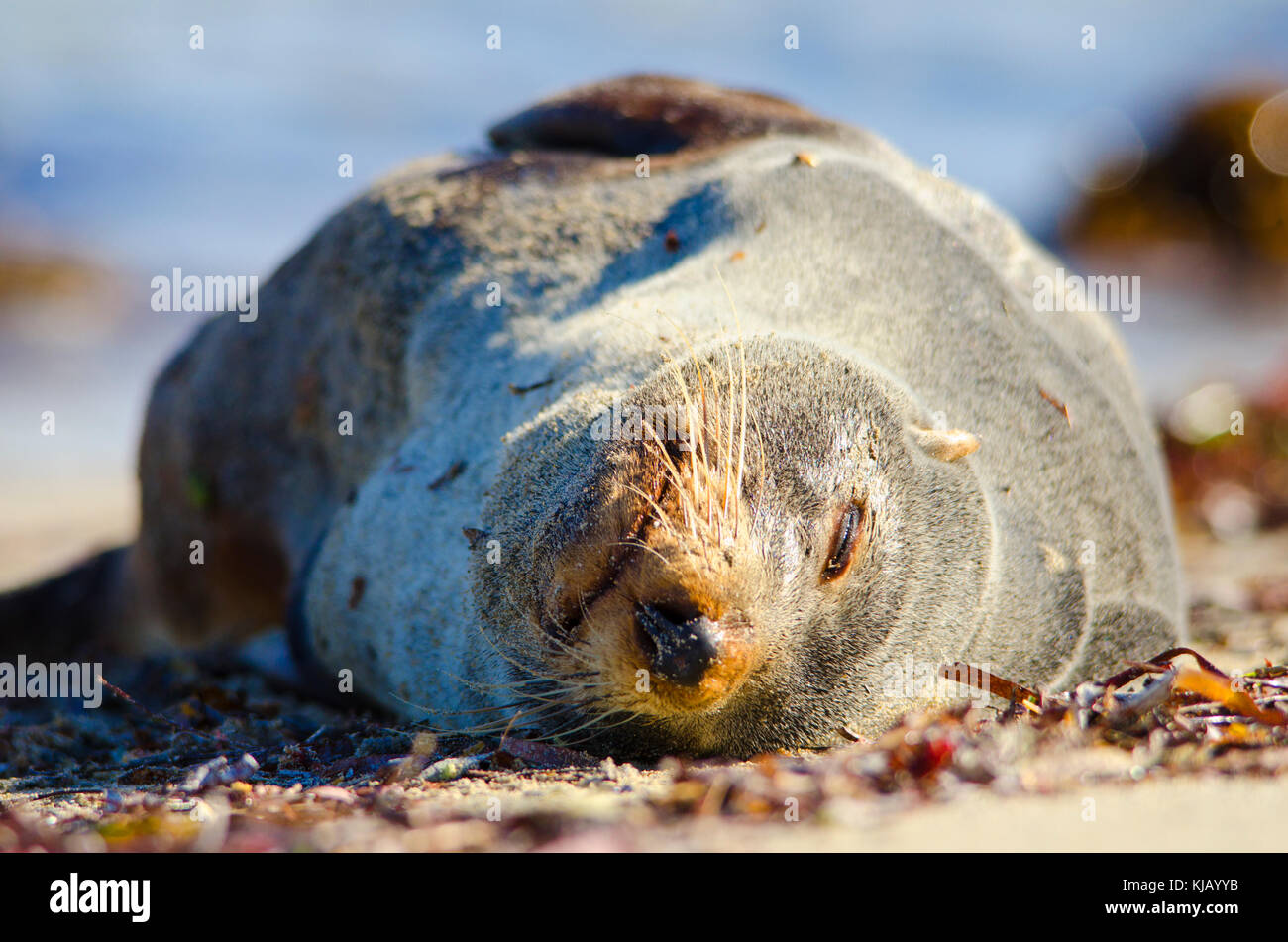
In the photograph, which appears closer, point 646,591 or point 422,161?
point 646,591

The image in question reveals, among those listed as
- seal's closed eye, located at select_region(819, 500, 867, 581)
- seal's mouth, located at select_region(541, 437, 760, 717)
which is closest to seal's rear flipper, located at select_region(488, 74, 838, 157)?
seal's closed eye, located at select_region(819, 500, 867, 581)

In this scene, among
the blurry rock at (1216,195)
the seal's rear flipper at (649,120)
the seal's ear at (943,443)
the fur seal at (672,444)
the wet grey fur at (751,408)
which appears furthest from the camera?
the blurry rock at (1216,195)

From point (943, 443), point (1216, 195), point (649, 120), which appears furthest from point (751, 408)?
point (1216, 195)

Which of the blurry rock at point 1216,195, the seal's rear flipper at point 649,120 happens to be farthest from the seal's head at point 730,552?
the blurry rock at point 1216,195

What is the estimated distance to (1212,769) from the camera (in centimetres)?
266

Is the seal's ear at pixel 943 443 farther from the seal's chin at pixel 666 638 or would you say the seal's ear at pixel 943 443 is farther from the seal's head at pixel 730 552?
the seal's chin at pixel 666 638

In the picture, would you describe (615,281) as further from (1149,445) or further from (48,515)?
(48,515)

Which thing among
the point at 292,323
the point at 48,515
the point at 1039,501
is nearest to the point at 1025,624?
the point at 1039,501

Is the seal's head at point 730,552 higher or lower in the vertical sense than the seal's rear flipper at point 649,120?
lower

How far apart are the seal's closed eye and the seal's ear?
12.1 inches

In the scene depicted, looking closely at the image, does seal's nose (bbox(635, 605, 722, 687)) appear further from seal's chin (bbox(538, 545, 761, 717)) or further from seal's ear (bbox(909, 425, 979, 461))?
seal's ear (bbox(909, 425, 979, 461))

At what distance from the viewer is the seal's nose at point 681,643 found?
2.55 metres

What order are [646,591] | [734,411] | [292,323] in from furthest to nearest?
[292,323] < [734,411] < [646,591]

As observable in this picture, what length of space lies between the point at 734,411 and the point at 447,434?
1251mm
